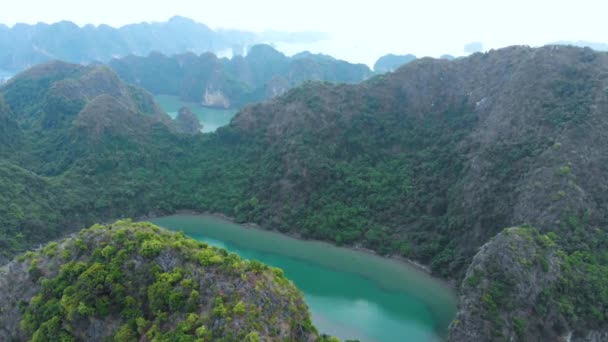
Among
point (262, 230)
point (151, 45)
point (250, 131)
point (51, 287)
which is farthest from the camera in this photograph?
point (151, 45)

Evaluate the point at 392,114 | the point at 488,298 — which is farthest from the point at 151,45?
the point at 488,298

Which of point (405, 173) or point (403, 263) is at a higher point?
point (405, 173)

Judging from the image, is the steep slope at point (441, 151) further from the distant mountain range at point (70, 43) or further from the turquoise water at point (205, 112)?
the distant mountain range at point (70, 43)

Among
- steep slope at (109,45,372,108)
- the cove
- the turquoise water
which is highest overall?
steep slope at (109,45,372,108)

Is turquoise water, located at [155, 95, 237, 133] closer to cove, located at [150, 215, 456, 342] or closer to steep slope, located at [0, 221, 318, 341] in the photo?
cove, located at [150, 215, 456, 342]

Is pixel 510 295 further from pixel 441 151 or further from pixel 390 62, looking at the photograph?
pixel 390 62

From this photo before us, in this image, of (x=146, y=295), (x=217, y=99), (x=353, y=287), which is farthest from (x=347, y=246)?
(x=217, y=99)

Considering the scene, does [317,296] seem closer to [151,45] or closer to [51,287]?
[51,287]

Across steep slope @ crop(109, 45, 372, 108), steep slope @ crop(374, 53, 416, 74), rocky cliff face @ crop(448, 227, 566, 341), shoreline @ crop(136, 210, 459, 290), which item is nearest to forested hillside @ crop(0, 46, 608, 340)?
rocky cliff face @ crop(448, 227, 566, 341)
